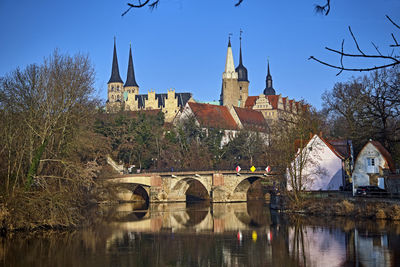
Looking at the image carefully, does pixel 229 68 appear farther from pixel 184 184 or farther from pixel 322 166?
pixel 322 166

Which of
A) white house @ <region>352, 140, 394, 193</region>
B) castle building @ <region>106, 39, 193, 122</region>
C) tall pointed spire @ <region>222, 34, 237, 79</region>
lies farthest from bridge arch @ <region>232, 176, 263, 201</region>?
castle building @ <region>106, 39, 193, 122</region>

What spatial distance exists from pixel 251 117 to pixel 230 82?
907 cm

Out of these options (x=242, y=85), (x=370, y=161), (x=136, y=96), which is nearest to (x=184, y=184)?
(x=370, y=161)

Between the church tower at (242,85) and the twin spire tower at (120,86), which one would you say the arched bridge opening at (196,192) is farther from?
the twin spire tower at (120,86)

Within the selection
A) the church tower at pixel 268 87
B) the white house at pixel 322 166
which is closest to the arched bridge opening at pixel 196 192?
the white house at pixel 322 166

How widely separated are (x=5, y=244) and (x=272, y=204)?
22.9 m

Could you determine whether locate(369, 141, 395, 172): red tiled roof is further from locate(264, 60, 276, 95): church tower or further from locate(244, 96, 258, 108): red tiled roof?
locate(264, 60, 276, 95): church tower

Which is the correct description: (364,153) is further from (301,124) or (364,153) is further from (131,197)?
(131,197)

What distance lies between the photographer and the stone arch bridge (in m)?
50.8

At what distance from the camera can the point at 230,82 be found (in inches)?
3989

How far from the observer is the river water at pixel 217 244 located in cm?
1930

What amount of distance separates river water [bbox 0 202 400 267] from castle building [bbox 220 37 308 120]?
68.5 meters

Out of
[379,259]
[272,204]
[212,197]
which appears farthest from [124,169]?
[379,259]

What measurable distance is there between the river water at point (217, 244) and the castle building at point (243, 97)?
68.5m
